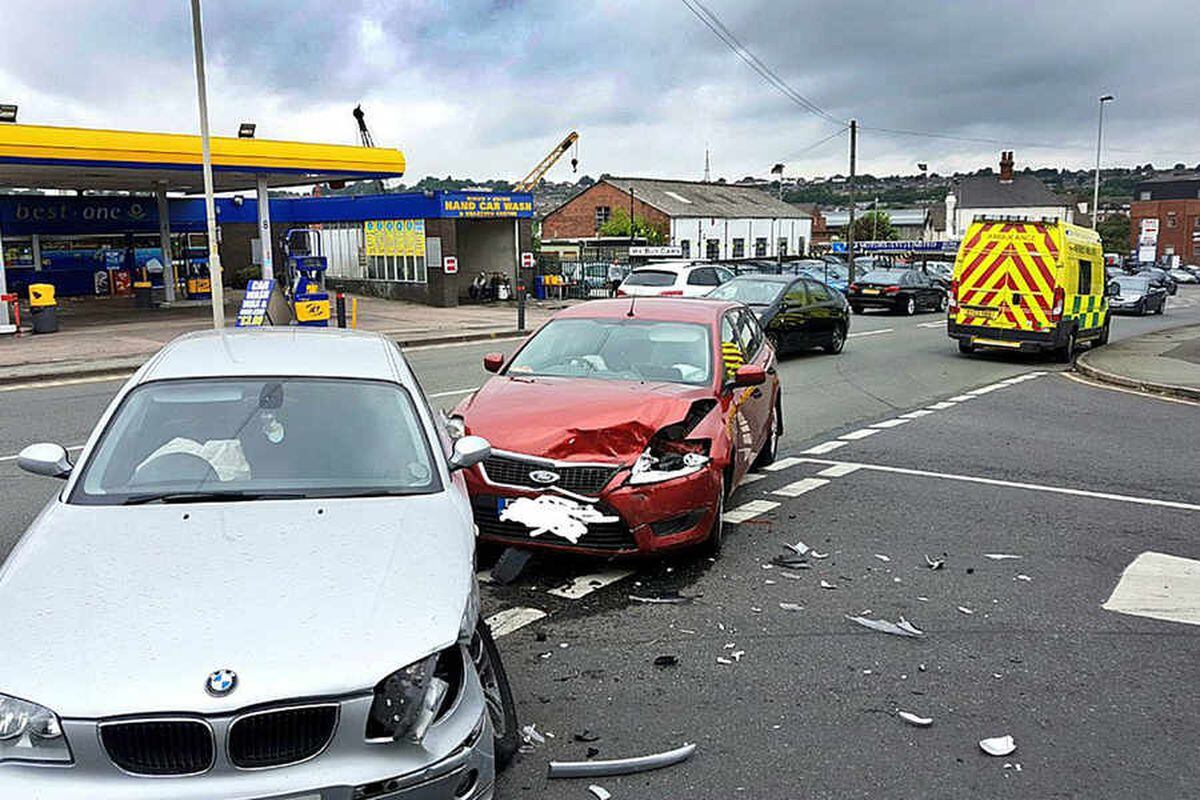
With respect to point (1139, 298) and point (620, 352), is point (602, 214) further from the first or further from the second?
point (620, 352)

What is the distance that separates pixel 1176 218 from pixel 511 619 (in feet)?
424

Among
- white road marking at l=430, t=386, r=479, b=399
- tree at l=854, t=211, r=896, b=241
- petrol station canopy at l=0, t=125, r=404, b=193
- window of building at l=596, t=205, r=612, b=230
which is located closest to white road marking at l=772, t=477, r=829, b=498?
white road marking at l=430, t=386, r=479, b=399

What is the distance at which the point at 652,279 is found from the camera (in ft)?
79.4

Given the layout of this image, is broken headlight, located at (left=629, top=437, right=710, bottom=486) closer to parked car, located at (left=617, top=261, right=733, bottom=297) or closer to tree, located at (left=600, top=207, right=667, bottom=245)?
parked car, located at (left=617, top=261, right=733, bottom=297)

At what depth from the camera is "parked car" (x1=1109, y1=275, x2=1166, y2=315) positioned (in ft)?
122

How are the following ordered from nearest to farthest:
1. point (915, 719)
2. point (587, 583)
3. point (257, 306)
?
point (915, 719)
point (587, 583)
point (257, 306)

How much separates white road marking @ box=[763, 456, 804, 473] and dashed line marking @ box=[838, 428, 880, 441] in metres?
1.41

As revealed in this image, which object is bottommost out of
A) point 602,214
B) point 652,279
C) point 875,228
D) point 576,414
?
point 576,414

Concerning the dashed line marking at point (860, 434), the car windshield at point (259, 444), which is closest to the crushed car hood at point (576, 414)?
the car windshield at point (259, 444)

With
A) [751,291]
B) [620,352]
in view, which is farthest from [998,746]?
[751,291]

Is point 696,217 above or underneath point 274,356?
above

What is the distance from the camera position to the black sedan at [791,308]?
730 inches

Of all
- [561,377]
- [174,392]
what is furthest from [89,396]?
[174,392]

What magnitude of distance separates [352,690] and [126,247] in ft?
130
